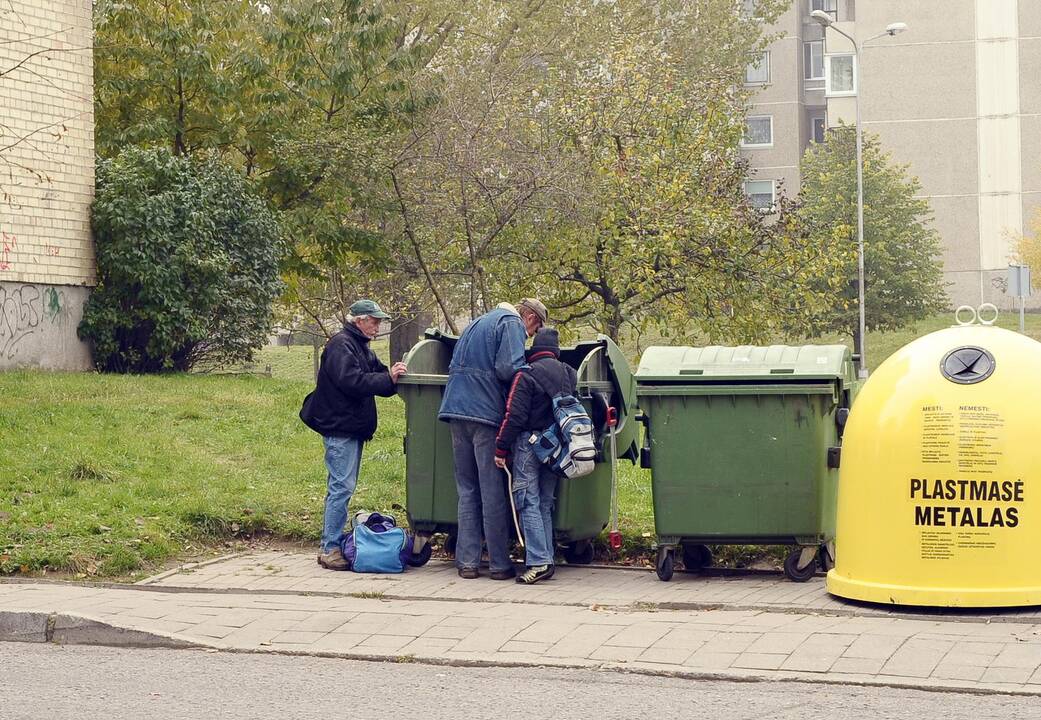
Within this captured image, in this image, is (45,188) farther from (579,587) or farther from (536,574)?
(579,587)

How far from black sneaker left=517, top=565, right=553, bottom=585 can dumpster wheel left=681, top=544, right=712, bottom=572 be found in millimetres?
818

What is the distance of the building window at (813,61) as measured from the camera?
63844 millimetres

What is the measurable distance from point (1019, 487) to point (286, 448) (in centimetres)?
690

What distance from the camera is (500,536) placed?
874cm

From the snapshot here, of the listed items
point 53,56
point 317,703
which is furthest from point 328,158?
point 317,703

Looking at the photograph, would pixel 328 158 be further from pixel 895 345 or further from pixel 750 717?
pixel 895 345

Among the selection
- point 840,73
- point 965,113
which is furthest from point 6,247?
point 840,73

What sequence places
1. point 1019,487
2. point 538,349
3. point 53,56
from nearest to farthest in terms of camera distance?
point 1019,487 → point 538,349 → point 53,56

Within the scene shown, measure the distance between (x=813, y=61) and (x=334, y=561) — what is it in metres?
58.5

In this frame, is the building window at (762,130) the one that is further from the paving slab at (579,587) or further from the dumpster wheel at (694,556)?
the paving slab at (579,587)

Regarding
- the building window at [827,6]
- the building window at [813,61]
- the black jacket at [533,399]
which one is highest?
the building window at [827,6]

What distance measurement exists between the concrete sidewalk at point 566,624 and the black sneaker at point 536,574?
61mm

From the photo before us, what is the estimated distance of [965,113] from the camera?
52969 millimetres

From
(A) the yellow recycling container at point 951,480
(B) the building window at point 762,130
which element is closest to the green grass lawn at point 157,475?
(A) the yellow recycling container at point 951,480
